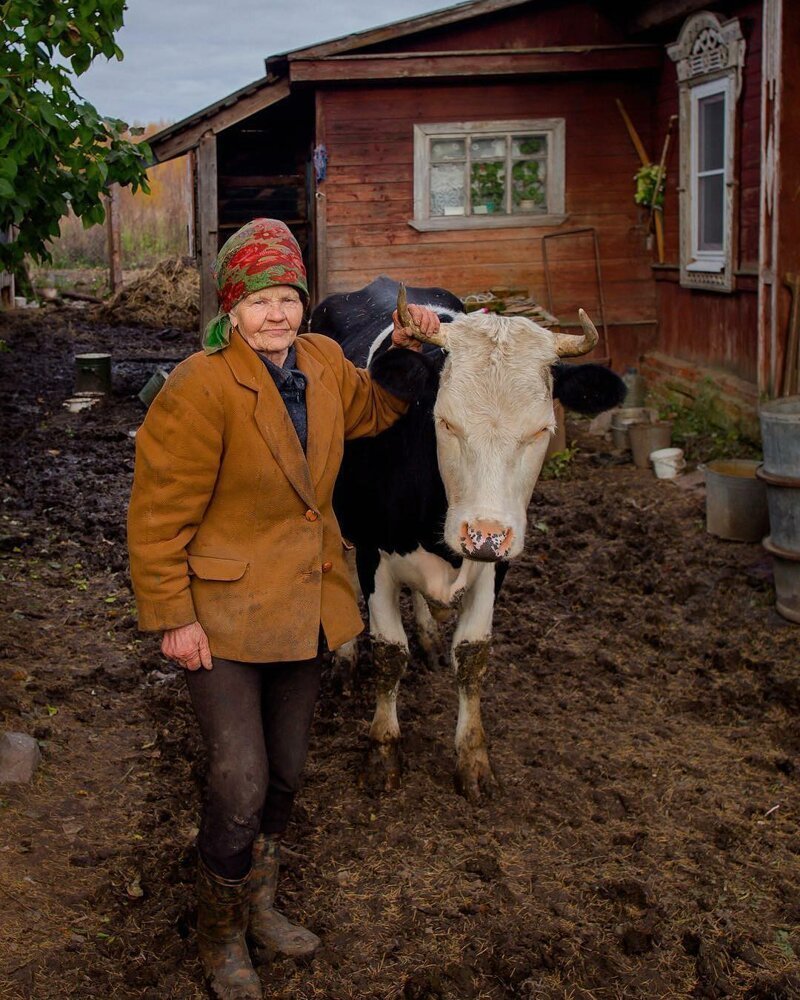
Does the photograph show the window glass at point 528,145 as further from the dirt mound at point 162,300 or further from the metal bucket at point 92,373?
the dirt mound at point 162,300

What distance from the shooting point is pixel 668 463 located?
8.40 metres

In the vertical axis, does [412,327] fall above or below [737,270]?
below

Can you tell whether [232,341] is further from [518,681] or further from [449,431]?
[518,681]

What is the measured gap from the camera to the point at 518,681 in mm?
5043

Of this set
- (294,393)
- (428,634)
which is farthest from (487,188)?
(294,393)

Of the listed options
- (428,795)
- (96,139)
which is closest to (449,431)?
(428,795)

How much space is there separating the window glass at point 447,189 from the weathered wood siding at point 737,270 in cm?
195

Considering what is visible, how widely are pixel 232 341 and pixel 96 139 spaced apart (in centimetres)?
277

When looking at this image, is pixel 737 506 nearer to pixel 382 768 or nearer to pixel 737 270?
pixel 737 270

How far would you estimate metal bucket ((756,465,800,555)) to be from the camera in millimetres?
5504

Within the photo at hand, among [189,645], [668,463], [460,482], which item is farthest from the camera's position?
[668,463]

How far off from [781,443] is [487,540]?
2.93 metres

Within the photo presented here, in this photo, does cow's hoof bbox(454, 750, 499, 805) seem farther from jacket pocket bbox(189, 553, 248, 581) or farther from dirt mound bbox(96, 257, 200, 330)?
dirt mound bbox(96, 257, 200, 330)

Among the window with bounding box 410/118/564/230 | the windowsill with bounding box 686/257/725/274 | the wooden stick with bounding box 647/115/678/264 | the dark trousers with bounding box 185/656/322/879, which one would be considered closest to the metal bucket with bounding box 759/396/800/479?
the dark trousers with bounding box 185/656/322/879
